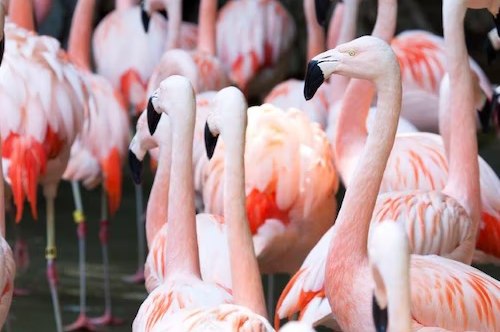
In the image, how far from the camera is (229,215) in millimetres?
4035

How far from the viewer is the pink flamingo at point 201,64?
6.62m

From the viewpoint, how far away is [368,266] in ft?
13.0

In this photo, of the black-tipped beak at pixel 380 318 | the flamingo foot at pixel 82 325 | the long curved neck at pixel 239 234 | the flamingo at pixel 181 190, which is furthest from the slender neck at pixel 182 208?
the flamingo foot at pixel 82 325

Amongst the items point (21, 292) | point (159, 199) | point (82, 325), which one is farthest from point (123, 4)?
point (159, 199)

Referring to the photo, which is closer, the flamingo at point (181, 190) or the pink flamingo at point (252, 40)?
the flamingo at point (181, 190)

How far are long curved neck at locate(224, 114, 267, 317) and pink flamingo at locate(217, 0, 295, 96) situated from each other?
5049 millimetres

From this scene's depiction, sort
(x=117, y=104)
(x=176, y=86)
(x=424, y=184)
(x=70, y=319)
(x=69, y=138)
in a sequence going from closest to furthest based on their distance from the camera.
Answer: (x=176, y=86) → (x=424, y=184) → (x=69, y=138) → (x=70, y=319) → (x=117, y=104)

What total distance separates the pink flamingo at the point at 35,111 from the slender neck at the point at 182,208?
54.9 inches

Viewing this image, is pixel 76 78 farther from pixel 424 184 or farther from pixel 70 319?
pixel 424 184

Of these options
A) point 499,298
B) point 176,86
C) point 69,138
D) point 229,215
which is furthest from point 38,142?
point 499,298

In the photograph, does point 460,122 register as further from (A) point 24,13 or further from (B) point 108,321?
(A) point 24,13

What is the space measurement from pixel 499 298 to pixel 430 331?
425 millimetres

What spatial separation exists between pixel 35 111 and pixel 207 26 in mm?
2828

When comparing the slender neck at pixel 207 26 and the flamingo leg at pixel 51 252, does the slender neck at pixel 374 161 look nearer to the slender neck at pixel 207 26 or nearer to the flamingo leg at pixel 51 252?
the flamingo leg at pixel 51 252
